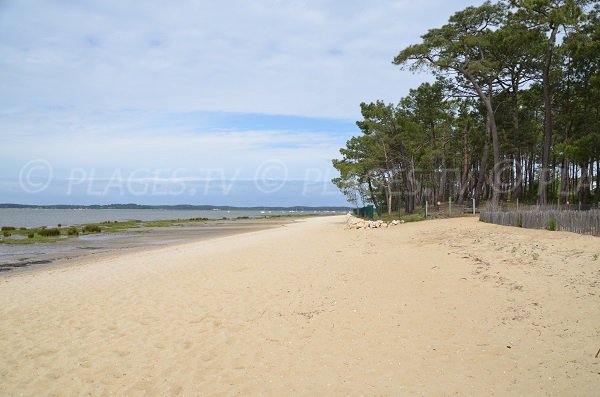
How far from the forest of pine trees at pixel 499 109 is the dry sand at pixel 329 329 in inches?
559

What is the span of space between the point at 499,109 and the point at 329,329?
30.4 meters

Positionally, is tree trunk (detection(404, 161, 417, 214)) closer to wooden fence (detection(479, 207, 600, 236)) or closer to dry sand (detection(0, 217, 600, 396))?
wooden fence (detection(479, 207, 600, 236))

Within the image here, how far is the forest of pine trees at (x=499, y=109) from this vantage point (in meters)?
21.4

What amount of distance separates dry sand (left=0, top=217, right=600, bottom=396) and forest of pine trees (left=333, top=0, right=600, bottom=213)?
14.2 meters

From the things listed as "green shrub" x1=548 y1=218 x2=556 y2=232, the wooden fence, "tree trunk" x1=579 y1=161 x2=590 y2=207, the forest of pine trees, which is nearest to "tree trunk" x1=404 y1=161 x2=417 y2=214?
the forest of pine trees

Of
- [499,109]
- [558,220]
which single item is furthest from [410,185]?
[558,220]

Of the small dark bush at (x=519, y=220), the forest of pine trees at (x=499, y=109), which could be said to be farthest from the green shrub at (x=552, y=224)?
the forest of pine trees at (x=499, y=109)

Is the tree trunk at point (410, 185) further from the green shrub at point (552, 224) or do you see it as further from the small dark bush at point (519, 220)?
the green shrub at point (552, 224)

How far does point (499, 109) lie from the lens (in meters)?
31.5

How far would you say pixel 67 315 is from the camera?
7.65m

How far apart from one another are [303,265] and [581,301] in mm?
6614

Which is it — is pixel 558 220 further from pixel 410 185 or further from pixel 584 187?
pixel 410 185

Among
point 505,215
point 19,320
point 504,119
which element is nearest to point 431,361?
point 19,320

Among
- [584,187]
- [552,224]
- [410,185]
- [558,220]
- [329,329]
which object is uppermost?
[410,185]
